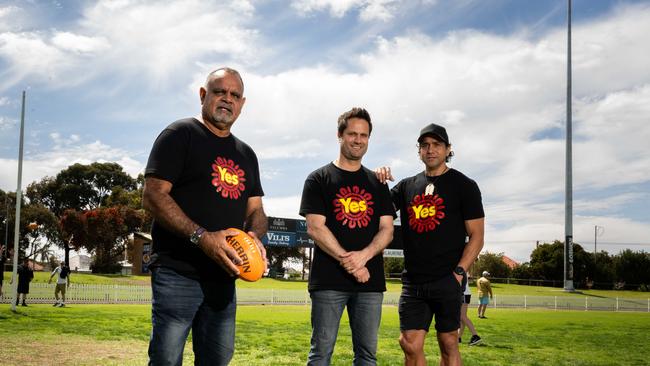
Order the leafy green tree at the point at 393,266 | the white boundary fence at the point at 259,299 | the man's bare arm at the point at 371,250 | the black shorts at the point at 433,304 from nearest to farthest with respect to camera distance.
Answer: the man's bare arm at the point at 371,250
the black shorts at the point at 433,304
the white boundary fence at the point at 259,299
the leafy green tree at the point at 393,266

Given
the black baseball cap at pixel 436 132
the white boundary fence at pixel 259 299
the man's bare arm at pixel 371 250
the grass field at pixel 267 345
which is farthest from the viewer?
the white boundary fence at pixel 259 299

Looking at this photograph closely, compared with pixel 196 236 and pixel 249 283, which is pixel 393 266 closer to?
pixel 249 283

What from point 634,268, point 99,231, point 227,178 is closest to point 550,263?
point 634,268

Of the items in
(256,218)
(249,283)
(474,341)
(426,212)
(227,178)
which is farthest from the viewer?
(249,283)

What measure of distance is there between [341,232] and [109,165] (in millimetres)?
86711

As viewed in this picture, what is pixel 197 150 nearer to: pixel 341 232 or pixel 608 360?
pixel 341 232

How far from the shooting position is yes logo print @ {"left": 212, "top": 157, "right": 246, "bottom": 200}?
14.1 ft

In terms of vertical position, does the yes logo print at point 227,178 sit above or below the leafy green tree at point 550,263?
above

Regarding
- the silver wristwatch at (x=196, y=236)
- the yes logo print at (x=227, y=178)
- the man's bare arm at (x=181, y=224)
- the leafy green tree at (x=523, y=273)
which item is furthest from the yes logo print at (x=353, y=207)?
the leafy green tree at (x=523, y=273)

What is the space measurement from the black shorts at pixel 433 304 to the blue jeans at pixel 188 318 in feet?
7.87

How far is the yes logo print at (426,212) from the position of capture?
6.19 m

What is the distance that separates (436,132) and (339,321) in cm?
236

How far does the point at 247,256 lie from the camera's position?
4.11 metres

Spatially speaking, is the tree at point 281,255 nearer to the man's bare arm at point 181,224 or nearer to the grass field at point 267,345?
the grass field at point 267,345
